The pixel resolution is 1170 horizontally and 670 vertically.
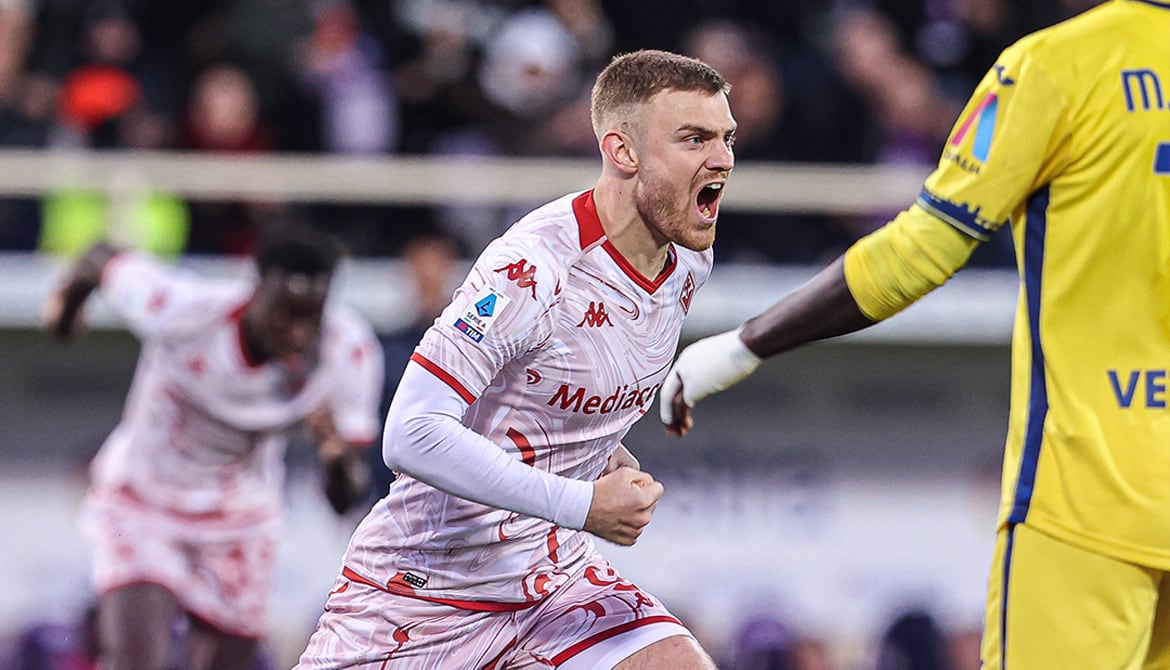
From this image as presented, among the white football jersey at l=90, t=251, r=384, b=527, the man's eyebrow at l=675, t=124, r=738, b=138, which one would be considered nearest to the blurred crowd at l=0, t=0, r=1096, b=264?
the white football jersey at l=90, t=251, r=384, b=527

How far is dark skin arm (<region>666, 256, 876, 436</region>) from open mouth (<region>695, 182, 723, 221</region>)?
0.28 metres

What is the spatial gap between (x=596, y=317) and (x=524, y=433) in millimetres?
342

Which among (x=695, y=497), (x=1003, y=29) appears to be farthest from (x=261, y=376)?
(x=1003, y=29)

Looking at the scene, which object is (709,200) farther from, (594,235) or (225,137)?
(225,137)

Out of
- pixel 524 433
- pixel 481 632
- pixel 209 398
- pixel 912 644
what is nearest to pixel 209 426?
pixel 209 398

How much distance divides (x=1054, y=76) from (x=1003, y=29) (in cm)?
804

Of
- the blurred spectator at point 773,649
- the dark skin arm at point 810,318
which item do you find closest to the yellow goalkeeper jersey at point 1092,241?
the dark skin arm at point 810,318

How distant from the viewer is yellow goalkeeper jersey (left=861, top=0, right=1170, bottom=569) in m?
3.82

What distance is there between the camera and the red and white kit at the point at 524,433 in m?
4.00

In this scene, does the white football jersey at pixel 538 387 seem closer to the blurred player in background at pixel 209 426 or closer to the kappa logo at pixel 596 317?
A: the kappa logo at pixel 596 317

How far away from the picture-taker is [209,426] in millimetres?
7078

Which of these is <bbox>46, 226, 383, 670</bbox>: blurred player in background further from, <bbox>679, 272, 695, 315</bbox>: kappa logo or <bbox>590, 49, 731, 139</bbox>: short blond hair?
<bbox>590, 49, 731, 139</bbox>: short blond hair

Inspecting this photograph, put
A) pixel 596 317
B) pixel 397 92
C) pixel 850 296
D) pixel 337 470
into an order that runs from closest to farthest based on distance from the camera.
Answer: pixel 850 296
pixel 596 317
pixel 337 470
pixel 397 92

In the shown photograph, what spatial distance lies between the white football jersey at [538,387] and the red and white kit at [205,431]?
8.55 ft
